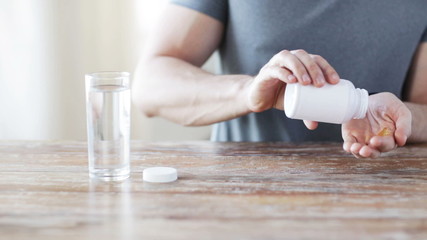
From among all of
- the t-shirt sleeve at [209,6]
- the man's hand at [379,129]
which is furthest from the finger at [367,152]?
the t-shirt sleeve at [209,6]

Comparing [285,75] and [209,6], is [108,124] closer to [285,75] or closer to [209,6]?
[285,75]

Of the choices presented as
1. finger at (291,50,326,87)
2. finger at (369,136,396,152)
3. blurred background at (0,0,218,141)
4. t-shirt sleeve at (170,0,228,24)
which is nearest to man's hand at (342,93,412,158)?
finger at (369,136,396,152)

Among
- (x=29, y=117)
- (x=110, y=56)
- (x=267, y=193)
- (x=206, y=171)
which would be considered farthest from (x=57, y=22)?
(x=267, y=193)

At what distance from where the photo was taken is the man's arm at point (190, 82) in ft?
3.93

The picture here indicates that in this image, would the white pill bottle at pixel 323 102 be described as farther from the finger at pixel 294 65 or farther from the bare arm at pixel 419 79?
the bare arm at pixel 419 79

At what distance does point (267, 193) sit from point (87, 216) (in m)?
0.27

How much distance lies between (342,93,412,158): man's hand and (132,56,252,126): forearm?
11.3 inches

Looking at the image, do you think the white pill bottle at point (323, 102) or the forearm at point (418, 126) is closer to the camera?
the white pill bottle at point (323, 102)

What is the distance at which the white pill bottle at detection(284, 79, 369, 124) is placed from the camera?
89 centimetres

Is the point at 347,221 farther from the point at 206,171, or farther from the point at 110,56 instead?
the point at 110,56

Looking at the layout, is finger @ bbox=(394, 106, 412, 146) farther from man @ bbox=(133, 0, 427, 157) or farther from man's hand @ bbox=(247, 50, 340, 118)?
man @ bbox=(133, 0, 427, 157)

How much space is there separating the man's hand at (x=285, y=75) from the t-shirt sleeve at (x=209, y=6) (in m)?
0.42

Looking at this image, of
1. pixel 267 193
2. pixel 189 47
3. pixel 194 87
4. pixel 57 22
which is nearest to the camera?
pixel 267 193

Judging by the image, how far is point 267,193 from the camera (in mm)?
862
